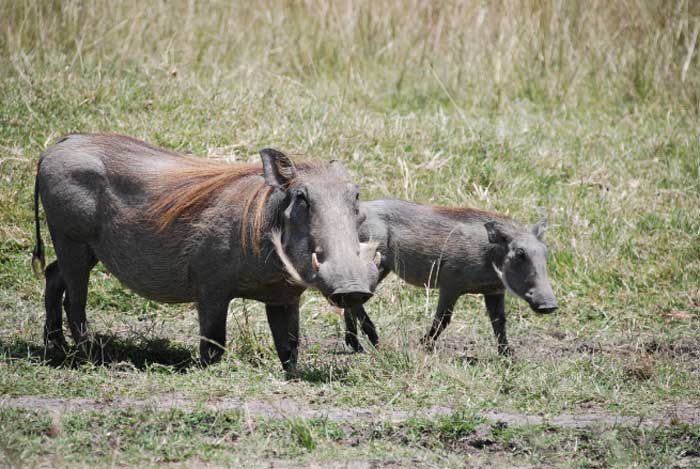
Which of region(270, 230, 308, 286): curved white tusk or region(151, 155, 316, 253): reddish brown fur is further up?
region(151, 155, 316, 253): reddish brown fur

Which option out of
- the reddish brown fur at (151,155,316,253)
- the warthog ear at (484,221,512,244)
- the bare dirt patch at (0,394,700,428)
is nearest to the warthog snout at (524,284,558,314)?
the warthog ear at (484,221,512,244)

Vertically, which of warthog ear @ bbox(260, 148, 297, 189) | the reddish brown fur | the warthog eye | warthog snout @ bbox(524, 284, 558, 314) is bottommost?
warthog snout @ bbox(524, 284, 558, 314)

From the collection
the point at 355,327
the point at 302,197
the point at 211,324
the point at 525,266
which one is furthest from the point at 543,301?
the point at 211,324

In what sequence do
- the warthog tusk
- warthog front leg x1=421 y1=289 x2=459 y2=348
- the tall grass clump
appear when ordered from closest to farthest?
1. the warthog tusk
2. warthog front leg x1=421 y1=289 x2=459 y2=348
3. the tall grass clump

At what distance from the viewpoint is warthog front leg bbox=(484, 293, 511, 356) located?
5.48m

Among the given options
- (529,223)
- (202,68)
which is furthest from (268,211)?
(202,68)

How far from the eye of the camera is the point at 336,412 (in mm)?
4031

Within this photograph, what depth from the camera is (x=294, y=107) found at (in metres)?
8.27

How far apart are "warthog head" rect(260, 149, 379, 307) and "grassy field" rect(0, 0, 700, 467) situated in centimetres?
50

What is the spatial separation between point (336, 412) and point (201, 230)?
118 cm

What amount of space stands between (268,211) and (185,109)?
12.2 ft

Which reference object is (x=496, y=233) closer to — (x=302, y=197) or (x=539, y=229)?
(x=539, y=229)

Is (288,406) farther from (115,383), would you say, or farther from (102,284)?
(102,284)

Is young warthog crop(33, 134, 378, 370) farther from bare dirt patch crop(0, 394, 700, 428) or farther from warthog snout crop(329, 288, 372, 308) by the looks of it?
bare dirt patch crop(0, 394, 700, 428)
